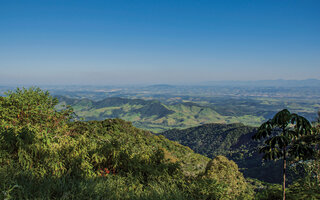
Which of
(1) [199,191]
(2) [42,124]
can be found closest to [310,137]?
(1) [199,191]

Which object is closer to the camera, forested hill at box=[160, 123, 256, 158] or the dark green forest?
the dark green forest

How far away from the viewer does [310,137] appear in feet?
21.7

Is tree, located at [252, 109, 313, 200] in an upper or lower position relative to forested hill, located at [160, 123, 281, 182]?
upper

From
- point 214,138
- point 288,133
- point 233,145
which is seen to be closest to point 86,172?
point 288,133

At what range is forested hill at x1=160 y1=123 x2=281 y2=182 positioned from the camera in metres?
79.8

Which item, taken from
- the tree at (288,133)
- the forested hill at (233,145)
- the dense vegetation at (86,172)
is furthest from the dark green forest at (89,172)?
the forested hill at (233,145)

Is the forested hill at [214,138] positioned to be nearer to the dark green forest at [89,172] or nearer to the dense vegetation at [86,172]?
the dark green forest at [89,172]

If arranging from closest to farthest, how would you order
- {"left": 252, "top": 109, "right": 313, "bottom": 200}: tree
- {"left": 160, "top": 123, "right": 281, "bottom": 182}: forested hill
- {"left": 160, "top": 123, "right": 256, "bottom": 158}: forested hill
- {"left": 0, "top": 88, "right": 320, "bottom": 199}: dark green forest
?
{"left": 252, "top": 109, "right": 313, "bottom": 200}: tree < {"left": 0, "top": 88, "right": 320, "bottom": 199}: dark green forest < {"left": 160, "top": 123, "right": 281, "bottom": 182}: forested hill < {"left": 160, "top": 123, "right": 256, "bottom": 158}: forested hill

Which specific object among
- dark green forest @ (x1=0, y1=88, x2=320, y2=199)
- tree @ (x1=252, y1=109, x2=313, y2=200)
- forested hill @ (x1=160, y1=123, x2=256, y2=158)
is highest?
tree @ (x1=252, y1=109, x2=313, y2=200)

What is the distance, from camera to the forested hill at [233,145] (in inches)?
3142

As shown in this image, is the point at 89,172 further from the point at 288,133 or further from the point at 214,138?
the point at 214,138

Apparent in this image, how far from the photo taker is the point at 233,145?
444 ft

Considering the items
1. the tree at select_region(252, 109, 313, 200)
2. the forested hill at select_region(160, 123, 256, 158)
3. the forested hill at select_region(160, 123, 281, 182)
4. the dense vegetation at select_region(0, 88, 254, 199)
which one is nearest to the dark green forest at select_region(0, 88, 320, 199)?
the dense vegetation at select_region(0, 88, 254, 199)

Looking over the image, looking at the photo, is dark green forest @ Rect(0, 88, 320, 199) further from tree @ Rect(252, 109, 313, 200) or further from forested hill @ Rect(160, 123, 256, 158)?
forested hill @ Rect(160, 123, 256, 158)
